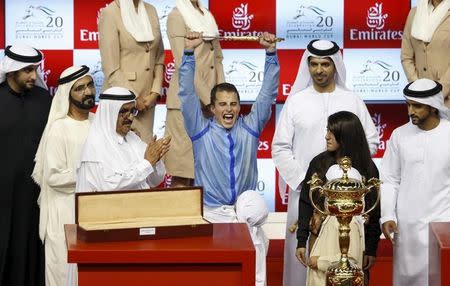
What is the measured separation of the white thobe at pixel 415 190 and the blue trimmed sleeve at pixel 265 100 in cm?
69

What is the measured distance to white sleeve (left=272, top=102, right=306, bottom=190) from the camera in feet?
25.1

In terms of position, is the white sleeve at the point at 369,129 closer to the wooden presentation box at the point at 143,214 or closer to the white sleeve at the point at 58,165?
the white sleeve at the point at 58,165

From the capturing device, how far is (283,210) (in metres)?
9.45

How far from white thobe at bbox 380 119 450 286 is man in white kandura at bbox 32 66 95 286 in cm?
165

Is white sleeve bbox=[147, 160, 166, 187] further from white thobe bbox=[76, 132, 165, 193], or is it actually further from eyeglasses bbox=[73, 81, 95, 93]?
eyeglasses bbox=[73, 81, 95, 93]

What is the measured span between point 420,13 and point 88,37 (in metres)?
2.27

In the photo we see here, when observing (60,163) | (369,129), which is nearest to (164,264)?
(60,163)

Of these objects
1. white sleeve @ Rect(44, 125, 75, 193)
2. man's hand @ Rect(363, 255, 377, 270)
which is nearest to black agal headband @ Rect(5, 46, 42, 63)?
white sleeve @ Rect(44, 125, 75, 193)

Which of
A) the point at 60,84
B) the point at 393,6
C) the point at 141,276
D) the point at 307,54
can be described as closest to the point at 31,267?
the point at 60,84

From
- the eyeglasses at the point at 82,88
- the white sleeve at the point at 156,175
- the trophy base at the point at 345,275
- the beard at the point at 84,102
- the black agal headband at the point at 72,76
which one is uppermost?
the black agal headband at the point at 72,76

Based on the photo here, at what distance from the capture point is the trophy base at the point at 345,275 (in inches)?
218

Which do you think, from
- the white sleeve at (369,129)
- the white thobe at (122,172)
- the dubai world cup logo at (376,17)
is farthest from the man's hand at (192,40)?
the dubai world cup logo at (376,17)

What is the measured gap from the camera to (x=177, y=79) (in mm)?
8703

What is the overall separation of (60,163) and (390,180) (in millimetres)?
1750
